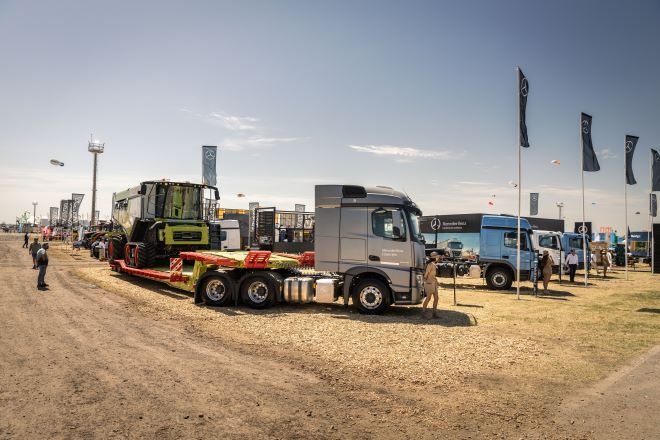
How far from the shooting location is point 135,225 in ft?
54.7

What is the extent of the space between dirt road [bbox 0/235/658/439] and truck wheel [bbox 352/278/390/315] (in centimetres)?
273

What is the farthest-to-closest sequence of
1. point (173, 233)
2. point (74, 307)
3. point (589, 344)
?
1. point (173, 233)
2. point (74, 307)
3. point (589, 344)

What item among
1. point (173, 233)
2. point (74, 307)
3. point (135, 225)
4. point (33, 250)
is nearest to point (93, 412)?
point (74, 307)

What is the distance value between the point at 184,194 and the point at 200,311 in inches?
260

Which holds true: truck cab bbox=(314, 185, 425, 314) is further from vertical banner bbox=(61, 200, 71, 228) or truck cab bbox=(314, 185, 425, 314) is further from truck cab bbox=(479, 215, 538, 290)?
vertical banner bbox=(61, 200, 71, 228)

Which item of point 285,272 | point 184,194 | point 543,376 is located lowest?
point 543,376

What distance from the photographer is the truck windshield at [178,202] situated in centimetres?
1631

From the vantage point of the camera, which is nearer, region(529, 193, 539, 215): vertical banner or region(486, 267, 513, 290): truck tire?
region(486, 267, 513, 290): truck tire

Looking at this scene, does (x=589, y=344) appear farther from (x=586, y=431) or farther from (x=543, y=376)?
(x=586, y=431)

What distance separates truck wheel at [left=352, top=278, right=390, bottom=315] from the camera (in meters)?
11.4

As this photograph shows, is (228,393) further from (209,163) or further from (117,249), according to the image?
(209,163)

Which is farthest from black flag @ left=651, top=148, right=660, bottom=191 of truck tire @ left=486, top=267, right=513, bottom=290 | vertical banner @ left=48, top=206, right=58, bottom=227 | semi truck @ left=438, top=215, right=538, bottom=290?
vertical banner @ left=48, top=206, right=58, bottom=227

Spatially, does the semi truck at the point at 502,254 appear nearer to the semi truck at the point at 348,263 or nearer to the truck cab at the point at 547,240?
the truck cab at the point at 547,240

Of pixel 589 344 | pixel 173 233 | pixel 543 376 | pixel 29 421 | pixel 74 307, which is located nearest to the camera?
pixel 29 421
